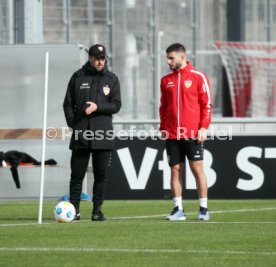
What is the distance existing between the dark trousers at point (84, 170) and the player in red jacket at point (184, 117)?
745 mm

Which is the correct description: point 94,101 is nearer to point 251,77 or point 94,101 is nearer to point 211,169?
point 211,169

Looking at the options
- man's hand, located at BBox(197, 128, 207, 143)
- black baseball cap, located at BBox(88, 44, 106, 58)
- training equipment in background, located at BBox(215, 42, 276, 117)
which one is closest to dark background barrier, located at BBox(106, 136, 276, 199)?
man's hand, located at BBox(197, 128, 207, 143)

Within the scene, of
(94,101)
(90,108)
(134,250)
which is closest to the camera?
(134,250)

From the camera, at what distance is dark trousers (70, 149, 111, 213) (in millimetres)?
12883

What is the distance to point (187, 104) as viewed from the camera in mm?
12719

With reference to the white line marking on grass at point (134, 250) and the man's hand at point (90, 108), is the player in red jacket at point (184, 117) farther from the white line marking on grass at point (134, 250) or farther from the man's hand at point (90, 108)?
the white line marking on grass at point (134, 250)

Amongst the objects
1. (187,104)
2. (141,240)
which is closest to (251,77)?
(187,104)

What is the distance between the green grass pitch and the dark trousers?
371 millimetres

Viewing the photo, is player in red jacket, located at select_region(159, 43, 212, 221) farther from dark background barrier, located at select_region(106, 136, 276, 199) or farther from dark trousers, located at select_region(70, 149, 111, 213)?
dark background barrier, located at select_region(106, 136, 276, 199)

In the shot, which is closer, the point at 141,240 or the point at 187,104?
the point at 141,240

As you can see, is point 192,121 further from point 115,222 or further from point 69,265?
point 69,265

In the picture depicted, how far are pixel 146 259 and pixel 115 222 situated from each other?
351 cm

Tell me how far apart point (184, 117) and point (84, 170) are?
1.27 meters

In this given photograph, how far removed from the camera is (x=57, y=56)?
17875mm
